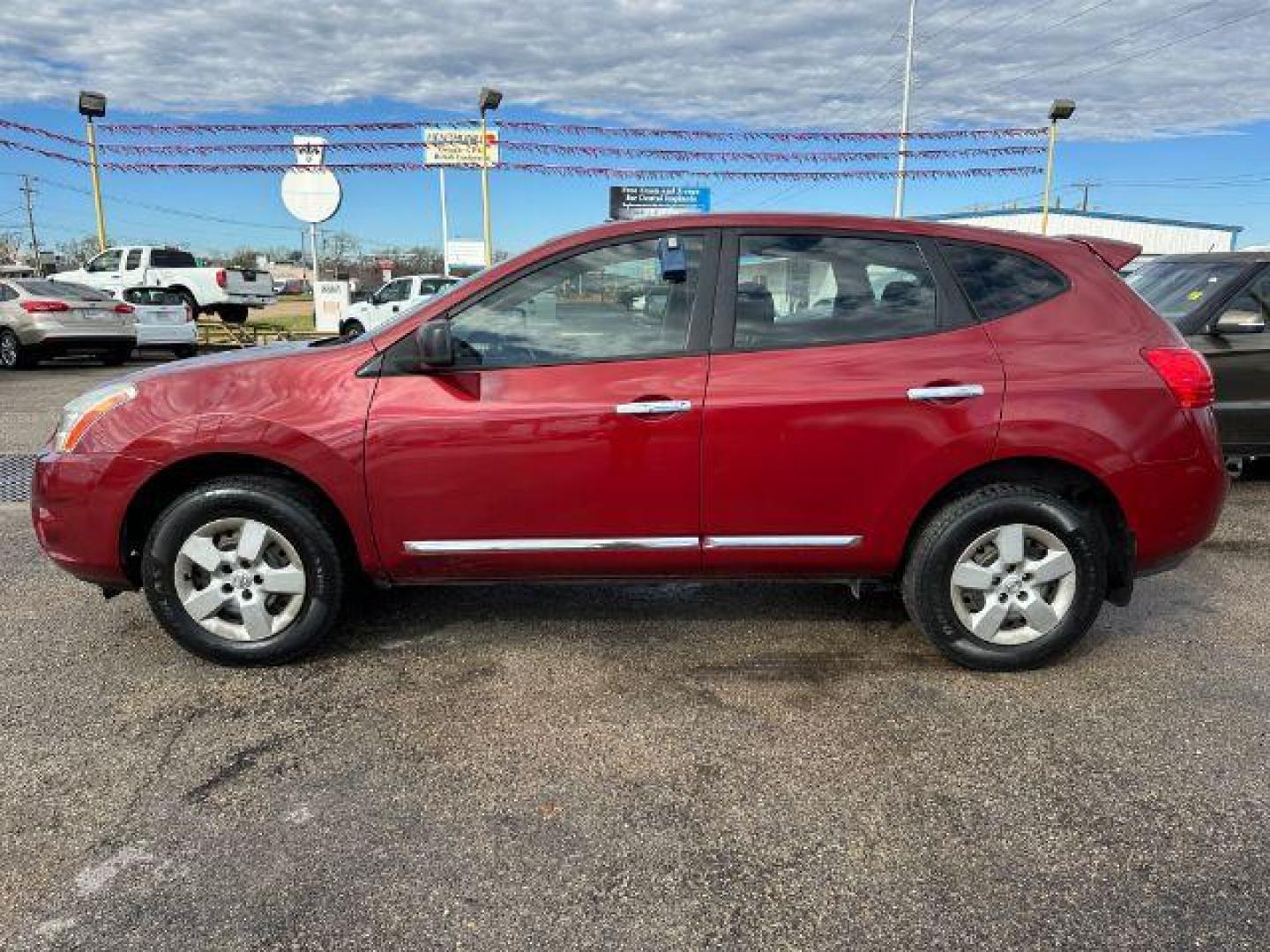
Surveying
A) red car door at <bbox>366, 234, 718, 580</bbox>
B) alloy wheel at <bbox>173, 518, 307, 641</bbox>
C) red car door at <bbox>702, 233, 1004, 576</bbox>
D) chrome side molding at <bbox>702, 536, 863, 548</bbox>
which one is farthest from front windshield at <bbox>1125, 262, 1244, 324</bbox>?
alloy wheel at <bbox>173, 518, 307, 641</bbox>

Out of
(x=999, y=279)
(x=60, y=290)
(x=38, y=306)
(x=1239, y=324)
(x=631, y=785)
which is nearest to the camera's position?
(x=631, y=785)

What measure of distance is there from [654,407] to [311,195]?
19.7 metres

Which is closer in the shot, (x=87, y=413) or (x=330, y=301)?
(x=87, y=413)

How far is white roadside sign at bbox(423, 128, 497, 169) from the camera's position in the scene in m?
19.7

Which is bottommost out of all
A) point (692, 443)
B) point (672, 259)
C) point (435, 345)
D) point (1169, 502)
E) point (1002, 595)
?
point (1002, 595)

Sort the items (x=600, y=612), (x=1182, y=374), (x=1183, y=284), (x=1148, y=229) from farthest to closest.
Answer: (x=1148, y=229), (x=1183, y=284), (x=600, y=612), (x=1182, y=374)

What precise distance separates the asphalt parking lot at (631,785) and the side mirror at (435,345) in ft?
4.02

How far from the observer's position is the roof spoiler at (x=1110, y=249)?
384 cm

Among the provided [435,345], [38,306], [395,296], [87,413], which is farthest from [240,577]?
[395,296]

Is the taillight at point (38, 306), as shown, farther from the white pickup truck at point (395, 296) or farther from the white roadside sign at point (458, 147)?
the white roadside sign at point (458, 147)

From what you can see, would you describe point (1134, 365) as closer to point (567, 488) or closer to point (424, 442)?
point (567, 488)

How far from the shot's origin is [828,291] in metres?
3.55

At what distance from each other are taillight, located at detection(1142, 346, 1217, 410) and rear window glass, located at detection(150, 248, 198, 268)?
22635 millimetres

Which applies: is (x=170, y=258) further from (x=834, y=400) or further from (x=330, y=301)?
(x=834, y=400)
